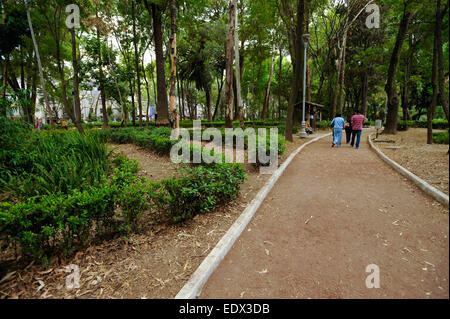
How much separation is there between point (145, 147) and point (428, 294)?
9.44m

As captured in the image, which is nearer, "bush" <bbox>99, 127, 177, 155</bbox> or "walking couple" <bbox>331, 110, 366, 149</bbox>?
"bush" <bbox>99, 127, 177, 155</bbox>

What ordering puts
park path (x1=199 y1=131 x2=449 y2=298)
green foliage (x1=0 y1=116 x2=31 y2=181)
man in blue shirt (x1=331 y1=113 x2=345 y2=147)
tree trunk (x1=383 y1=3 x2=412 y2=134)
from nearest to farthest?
1. park path (x1=199 y1=131 x2=449 y2=298)
2. green foliage (x1=0 y1=116 x2=31 y2=181)
3. man in blue shirt (x1=331 y1=113 x2=345 y2=147)
4. tree trunk (x1=383 y1=3 x2=412 y2=134)

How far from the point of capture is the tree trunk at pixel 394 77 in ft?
40.3

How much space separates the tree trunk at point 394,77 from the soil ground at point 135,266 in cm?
1536

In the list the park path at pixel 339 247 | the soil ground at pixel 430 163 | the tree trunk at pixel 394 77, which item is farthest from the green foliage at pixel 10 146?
the tree trunk at pixel 394 77

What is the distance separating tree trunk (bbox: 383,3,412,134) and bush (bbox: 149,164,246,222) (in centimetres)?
1471

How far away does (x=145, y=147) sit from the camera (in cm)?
931

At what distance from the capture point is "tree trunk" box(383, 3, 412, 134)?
12281 mm

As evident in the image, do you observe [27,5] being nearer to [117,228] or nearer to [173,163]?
[173,163]

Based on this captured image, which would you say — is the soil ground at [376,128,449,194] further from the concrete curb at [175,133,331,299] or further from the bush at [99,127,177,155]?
the bush at [99,127,177,155]

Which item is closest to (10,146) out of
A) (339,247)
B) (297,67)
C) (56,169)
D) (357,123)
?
(56,169)

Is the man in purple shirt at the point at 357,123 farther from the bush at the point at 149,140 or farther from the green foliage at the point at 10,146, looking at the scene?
the green foliage at the point at 10,146

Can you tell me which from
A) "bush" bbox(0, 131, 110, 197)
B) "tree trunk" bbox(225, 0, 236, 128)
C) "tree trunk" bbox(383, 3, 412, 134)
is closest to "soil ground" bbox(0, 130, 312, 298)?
"bush" bbox(0, 131, 110, 197)

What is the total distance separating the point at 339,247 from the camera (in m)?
2.83
